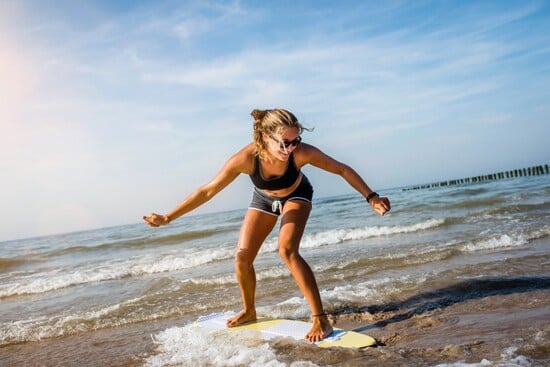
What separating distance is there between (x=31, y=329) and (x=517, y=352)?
5378 millimetres

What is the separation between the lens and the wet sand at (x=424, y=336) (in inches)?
139

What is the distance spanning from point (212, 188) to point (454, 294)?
3167mm

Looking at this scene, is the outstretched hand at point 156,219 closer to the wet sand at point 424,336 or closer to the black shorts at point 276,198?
the black shorts at point 276,198

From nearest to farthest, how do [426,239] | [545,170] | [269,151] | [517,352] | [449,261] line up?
[517,352] < [269,151] < [449,261] < [426,239] < [545,170]

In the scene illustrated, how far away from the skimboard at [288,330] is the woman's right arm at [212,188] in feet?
4.55

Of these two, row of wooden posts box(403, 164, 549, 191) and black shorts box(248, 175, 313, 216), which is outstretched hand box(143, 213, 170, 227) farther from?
row of wooden posts box(403, 164, 549, 191)

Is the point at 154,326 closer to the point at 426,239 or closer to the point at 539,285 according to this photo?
the point at 539,285

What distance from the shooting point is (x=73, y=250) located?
21469 mm

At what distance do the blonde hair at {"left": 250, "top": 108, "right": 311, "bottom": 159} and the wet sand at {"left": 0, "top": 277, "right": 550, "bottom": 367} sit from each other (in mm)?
1781

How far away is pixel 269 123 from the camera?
4152 millimetres

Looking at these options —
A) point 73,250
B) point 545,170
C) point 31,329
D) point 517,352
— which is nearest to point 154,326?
point 31,329

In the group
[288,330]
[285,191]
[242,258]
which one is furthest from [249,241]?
[288,330]

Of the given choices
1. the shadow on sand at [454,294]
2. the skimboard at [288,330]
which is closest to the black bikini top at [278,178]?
the skimboard at [288,330]

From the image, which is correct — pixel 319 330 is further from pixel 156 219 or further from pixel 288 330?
pixel 156 219
